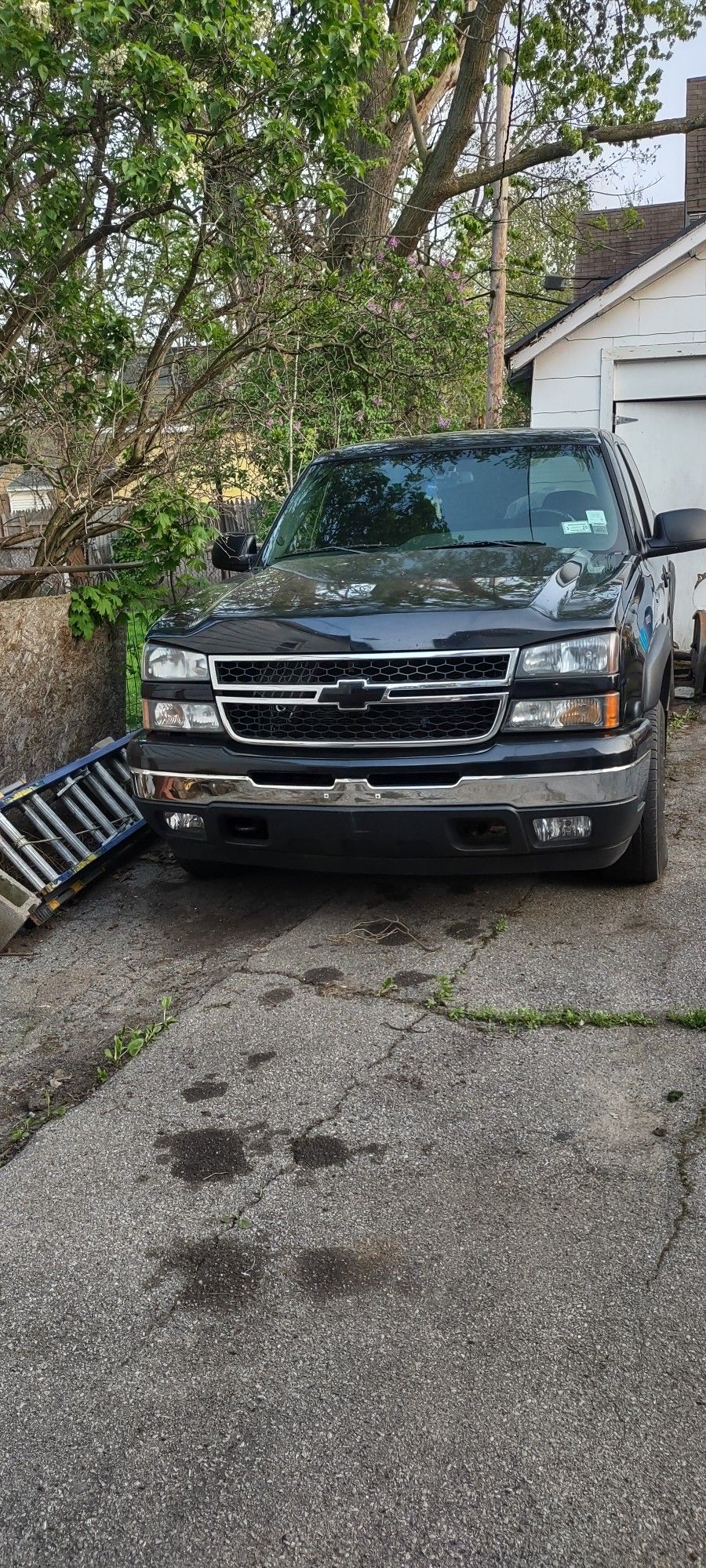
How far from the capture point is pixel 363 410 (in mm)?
10711

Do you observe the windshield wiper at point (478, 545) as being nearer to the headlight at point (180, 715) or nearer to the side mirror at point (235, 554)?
the side mirror at point (235, 554)

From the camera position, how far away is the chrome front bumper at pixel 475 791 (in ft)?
12.7

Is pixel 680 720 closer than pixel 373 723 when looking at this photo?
No

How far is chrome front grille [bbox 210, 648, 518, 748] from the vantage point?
390 cm

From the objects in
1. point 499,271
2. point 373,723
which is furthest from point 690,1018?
point 499,271

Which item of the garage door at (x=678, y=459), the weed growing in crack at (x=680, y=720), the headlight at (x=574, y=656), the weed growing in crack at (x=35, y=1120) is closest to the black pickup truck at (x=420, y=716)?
the headlight at (x=574, y=656)

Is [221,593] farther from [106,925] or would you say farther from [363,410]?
[363,410]

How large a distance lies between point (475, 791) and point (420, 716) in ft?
1.06

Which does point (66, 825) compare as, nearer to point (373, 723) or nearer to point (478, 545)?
point (373, 723)

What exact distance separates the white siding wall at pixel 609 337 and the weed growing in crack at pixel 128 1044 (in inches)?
368

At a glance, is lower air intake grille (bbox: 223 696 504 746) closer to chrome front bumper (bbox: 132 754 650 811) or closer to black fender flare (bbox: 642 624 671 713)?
chrome front bumper (bbox: 132 754 650 811)

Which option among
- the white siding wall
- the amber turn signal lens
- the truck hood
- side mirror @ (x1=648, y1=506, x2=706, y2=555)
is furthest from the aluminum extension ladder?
the white siding wall

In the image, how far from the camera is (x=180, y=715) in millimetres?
4336

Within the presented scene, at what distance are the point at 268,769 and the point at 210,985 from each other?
0.79 m
